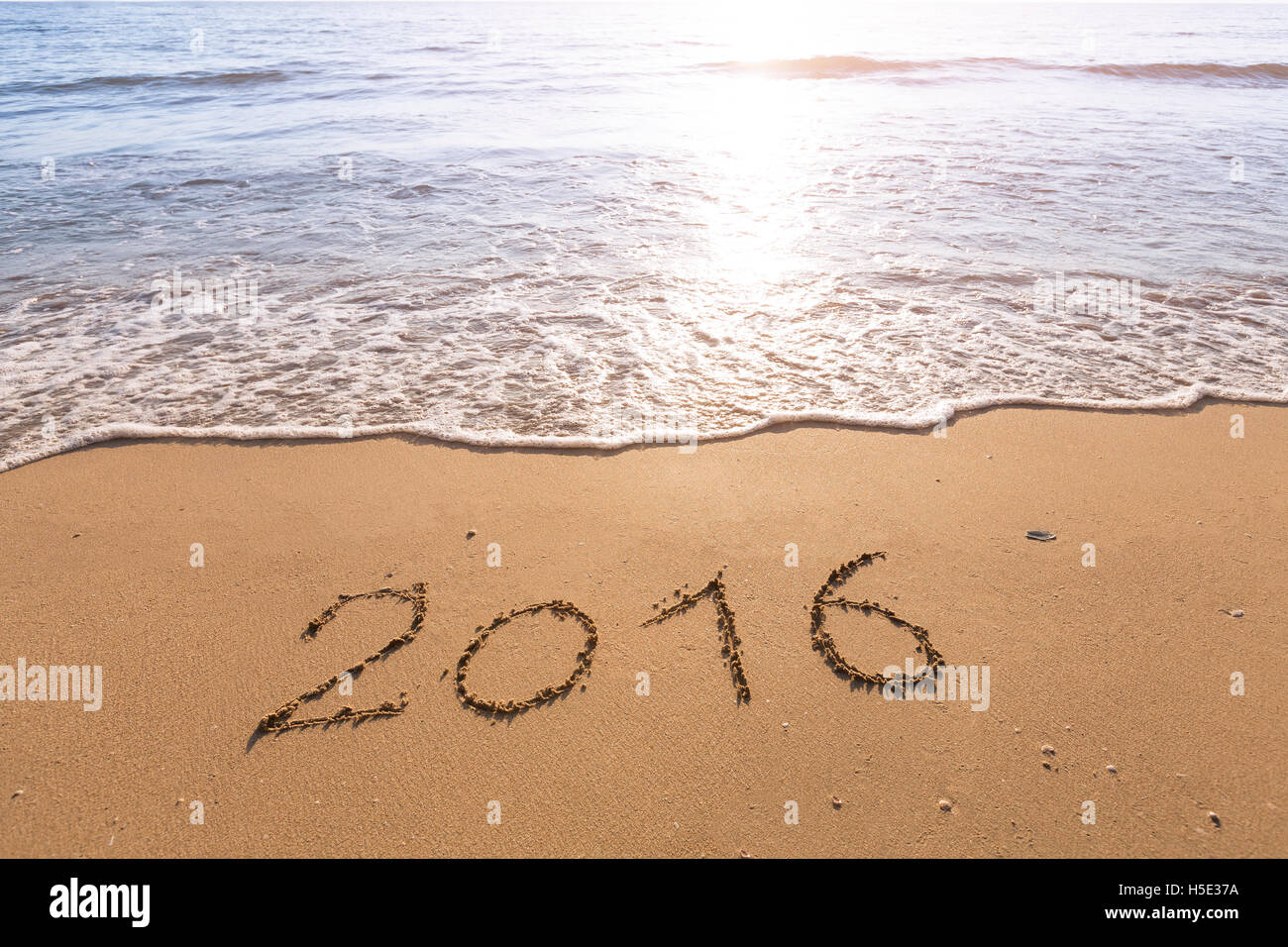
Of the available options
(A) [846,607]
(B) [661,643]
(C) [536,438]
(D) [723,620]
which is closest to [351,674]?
(B) [661,643]

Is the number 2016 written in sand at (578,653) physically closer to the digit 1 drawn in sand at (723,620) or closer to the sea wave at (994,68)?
the digit 1 drawn in sand at (723,620)

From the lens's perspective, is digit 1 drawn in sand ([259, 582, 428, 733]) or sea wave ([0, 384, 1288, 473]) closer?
digit 1 drawn in sand ([259, 582, 428, 733])

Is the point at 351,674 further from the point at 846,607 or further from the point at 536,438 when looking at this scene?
the point at 846,607

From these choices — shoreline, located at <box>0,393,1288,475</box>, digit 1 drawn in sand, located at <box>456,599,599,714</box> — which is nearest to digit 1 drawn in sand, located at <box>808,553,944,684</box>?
digit 1 drawn in sand, located at <box>456,599,599,714</box>

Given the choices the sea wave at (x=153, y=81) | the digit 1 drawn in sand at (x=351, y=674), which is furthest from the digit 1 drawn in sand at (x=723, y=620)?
the sea wave at (x=153, y=81)

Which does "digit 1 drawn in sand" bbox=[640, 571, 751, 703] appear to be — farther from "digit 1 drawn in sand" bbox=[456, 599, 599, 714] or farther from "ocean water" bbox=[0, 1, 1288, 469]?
"ocean water" bbox=[0, 1, 1288, 469]
